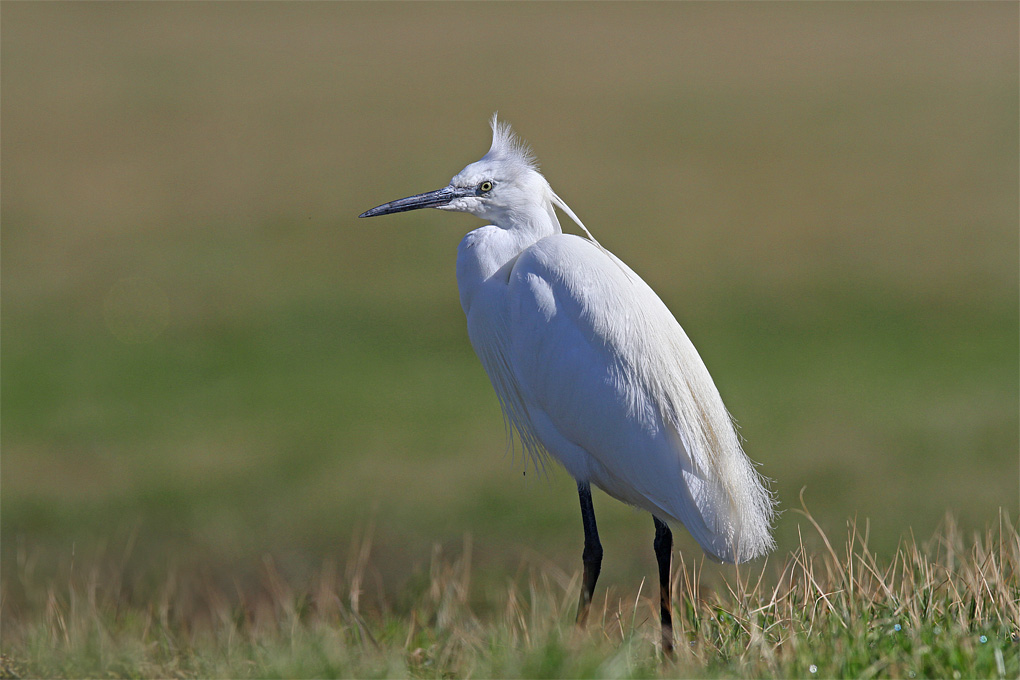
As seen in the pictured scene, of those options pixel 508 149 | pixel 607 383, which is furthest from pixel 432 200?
pixel 607 383

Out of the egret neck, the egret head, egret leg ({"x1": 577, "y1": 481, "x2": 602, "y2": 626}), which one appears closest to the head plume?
the egret head

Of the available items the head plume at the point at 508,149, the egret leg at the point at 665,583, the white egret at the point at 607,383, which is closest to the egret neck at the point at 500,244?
the white egret at the point at 607,383

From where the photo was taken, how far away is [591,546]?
358 cm

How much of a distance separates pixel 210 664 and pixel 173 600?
246 cm

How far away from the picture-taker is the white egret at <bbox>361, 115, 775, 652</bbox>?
3344 mm

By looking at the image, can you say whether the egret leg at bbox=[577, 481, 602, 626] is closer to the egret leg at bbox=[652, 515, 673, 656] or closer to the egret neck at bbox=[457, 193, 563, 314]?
the egret leg at bbox=[652, 515, 673, 656]

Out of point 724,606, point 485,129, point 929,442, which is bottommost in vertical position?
point 929,442

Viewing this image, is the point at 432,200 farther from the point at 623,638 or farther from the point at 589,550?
the point at 623,638

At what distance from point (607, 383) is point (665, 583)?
643 millimetres

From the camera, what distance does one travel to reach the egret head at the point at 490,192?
362 cm

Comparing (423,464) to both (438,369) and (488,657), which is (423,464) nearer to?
(438,369)

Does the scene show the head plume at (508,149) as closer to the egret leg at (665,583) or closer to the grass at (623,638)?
the egret leg at (665,583)

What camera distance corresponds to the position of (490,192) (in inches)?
143

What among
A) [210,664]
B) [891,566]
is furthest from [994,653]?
[210,664]
